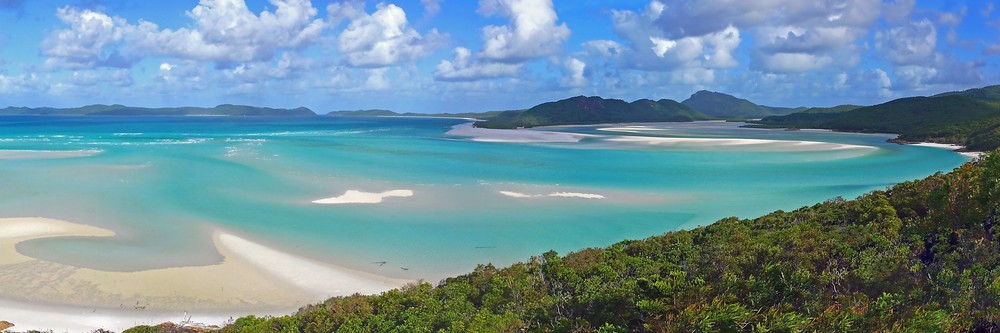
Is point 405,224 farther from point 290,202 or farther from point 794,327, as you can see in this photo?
point 794,327

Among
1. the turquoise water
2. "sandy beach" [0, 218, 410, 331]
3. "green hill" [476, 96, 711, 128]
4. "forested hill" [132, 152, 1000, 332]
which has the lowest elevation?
"sandy beach" [0, 218, 410, 331]

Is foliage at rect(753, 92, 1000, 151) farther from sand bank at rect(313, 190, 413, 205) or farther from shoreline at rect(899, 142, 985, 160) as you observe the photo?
sand bank at rect(313, 190, 413, 205)

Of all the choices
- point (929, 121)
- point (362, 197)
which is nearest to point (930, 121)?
point (929, 121)

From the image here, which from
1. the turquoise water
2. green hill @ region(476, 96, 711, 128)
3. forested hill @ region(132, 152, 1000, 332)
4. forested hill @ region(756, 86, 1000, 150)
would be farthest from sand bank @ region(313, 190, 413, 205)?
green hill @ region(476, 96, 711, 128)

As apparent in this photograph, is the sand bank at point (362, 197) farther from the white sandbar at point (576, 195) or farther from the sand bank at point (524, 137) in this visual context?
the sand bank at point (524, 137)

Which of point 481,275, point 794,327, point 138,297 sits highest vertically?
point 794,327

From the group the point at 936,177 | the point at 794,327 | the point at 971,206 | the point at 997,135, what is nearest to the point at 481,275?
the point at 794,327
